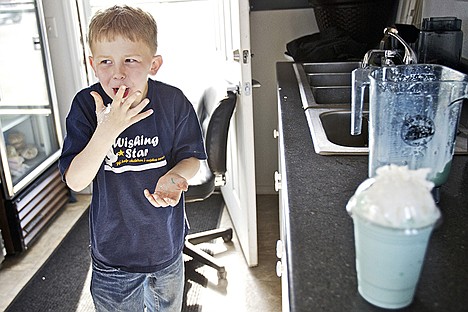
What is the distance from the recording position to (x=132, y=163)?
1159 millimetres

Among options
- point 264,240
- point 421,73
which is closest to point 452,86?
point 421,73

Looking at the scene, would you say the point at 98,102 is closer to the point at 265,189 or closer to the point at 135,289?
the point at 135,289

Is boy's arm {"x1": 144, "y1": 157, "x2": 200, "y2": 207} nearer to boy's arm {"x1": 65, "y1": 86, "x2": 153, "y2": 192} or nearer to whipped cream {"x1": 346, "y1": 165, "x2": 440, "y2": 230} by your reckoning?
boy's arm {"x1": 65, "y1": 86, "x2": 153, "y2": 192}

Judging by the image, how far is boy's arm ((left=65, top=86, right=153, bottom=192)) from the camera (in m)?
0.99

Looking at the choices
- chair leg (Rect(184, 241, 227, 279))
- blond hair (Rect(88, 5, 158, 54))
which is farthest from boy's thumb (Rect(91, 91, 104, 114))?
chair leg (Rect(184, 241, 227, 279))

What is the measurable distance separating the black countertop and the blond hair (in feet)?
1.46

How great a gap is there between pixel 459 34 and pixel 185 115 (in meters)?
0.78

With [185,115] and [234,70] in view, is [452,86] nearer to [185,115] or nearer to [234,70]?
Answer: [185,115]

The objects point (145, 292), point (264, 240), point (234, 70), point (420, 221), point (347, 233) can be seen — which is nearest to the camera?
point (420, 221)

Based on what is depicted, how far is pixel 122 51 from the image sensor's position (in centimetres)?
108

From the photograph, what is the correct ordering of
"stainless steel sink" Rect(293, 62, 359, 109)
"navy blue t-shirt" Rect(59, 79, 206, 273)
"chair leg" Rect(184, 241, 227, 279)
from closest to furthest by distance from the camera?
1. "navy blue t-shirt" Rect(59, 79, 206, 273)
2. "stainless steel sink" Rect(293, 62, 359, 109)
3. "chair leg" Rect(184, 241, 227, 279)

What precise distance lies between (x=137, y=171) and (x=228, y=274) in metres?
1.10

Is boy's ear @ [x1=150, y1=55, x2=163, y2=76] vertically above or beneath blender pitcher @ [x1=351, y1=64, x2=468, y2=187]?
above

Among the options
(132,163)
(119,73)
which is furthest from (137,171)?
(119,73)
